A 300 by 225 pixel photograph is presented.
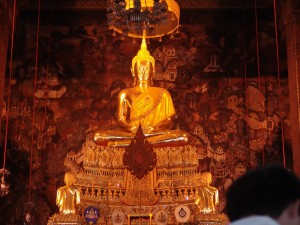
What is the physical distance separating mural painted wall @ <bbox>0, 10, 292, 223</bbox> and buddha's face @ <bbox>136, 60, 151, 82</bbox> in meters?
0.84

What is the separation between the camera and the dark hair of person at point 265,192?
2.83 feet

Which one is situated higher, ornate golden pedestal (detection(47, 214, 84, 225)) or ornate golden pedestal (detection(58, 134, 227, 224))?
ornate golden pedestal (detection(58, 134, 227, 224))

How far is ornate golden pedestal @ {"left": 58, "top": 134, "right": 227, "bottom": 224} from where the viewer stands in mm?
5426

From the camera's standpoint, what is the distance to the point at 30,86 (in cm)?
738

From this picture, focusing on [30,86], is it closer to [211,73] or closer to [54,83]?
[54,83]

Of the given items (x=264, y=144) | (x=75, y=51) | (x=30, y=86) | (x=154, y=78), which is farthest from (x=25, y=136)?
(x=264, y=144)

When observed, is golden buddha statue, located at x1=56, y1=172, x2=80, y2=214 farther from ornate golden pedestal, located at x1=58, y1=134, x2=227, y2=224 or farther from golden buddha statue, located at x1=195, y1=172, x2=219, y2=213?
golden buddha statue, located at x1=195, y1=172, x2=219, y2=213

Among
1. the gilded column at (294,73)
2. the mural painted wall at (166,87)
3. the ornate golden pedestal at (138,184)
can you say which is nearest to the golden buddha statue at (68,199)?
the ornate golden pedestal at (138,184)

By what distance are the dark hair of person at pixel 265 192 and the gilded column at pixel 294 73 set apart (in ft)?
17.3

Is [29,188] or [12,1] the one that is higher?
[12,1]

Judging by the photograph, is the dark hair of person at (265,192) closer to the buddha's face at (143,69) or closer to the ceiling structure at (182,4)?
the buddha's face at (143,69)

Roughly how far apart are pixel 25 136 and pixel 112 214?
2.40 m

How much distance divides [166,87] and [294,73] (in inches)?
77.2

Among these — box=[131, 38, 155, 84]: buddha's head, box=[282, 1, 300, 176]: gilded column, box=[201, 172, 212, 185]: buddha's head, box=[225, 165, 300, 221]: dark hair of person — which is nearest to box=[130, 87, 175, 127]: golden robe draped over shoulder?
box=[131, 38, 155, 84]: buddha's head
